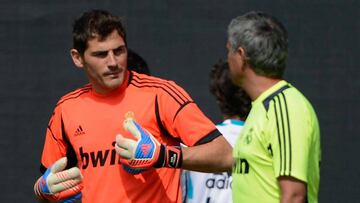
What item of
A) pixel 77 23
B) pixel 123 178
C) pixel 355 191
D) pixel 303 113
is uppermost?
pixel 77 23

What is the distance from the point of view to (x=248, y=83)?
318 centimetres

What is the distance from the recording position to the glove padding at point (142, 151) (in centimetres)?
361

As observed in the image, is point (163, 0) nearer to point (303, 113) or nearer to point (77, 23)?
point (77, 23)

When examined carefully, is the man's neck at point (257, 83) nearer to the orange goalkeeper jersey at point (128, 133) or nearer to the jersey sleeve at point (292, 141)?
the jersey sleeve at point (292, 141)

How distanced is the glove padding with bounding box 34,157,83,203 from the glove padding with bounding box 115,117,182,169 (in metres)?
0.22

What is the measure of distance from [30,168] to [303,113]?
270cm

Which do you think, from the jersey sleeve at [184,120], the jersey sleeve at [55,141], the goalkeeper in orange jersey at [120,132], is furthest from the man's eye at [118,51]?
the jersey sleeve at [55,141]

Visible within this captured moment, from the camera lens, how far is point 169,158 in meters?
3.68

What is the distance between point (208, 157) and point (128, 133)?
1.12 ft

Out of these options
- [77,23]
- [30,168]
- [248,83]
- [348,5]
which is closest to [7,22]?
[30,168]

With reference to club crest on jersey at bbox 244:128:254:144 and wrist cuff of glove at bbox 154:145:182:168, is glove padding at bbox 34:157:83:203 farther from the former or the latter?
club crest on jersey at bbox 244:128:254:144

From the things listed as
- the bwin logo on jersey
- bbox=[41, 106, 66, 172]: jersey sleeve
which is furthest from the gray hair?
the bwin logo on jersey

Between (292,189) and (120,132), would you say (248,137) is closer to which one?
(292,189)

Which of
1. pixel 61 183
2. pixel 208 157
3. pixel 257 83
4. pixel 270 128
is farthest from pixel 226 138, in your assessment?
pixel 270 128
